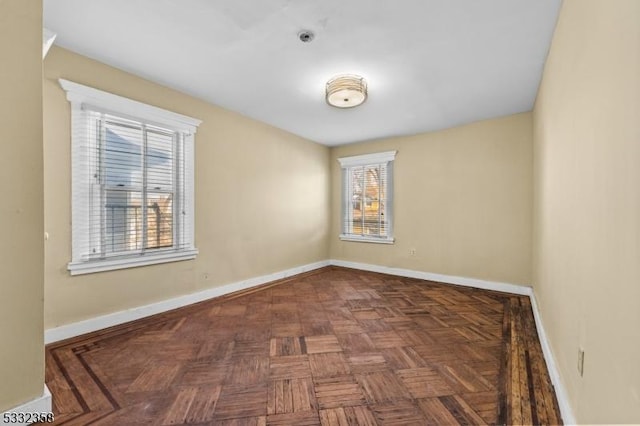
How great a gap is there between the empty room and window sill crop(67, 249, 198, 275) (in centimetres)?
1

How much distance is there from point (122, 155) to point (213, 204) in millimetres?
1049

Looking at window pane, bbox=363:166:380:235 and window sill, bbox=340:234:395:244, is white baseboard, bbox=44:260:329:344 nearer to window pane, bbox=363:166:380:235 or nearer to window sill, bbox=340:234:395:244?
window sill, bbox=340:234:395:244

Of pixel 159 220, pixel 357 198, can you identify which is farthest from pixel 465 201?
pixel 159 220

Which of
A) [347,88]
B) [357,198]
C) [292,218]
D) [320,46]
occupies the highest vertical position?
[320,46]

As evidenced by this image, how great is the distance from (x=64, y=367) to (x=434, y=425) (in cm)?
235

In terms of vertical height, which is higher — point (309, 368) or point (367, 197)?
point (367, 197)

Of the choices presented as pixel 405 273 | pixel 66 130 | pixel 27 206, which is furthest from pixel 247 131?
pixel 405 273

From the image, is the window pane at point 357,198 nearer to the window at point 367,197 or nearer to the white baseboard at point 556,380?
the window at point 367,197

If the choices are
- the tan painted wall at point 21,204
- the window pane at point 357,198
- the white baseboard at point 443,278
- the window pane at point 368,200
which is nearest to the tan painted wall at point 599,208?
the white baseboard at point 443,278

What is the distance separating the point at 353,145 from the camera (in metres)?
5.12

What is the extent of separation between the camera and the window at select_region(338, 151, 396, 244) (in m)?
4.76

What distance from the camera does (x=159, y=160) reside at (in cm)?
290

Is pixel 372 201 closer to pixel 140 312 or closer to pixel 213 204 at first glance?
pixel 213 204

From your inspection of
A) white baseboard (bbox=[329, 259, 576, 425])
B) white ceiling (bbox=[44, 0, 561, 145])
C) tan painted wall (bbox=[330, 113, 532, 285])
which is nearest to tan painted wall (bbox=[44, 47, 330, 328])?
white ceiling (bbox=[44, 0, 561, 145])
